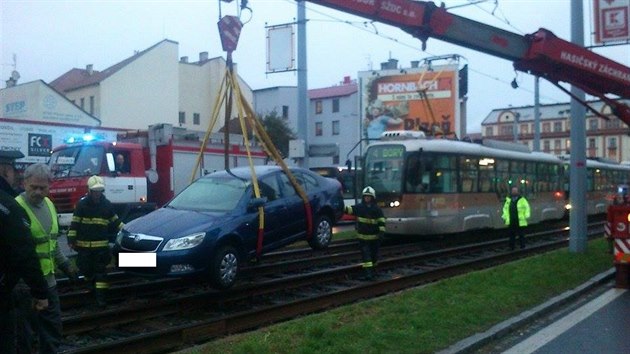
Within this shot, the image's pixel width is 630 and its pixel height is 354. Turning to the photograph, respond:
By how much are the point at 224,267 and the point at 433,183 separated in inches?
425

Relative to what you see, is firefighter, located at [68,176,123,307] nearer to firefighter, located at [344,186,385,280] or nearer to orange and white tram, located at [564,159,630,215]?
firefighter, located at [344,186,385,280]

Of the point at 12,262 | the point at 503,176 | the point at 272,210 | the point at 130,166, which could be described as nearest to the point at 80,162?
the point at 130,166

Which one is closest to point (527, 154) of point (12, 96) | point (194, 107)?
point (12, 96)

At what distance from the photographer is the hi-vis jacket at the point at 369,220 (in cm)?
1358

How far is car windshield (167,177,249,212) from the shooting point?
12.1 meters

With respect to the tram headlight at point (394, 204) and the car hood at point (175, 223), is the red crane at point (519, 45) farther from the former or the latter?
the tram headlight at point (394, 204)

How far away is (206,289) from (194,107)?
184 feet

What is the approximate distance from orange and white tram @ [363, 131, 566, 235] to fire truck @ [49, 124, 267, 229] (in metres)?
4.76

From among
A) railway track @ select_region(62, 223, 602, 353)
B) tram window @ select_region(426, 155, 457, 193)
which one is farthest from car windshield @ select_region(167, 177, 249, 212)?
tram window @ select_region(426, 155, 457, 193)

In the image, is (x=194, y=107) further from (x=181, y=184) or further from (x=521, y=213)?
(x=521, y=213)

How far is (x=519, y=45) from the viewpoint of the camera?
547 inches

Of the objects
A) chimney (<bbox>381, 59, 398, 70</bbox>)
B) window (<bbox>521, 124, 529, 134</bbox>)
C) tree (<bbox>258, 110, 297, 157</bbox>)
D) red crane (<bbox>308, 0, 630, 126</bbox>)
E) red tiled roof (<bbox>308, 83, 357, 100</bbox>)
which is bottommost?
red crane (<bbox>308, 0, 630, 126</bbox>)

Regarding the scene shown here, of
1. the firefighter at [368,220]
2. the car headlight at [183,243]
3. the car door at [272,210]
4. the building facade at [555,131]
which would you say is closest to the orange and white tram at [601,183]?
the firefighter at [368,220]

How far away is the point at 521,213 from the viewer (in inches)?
778
